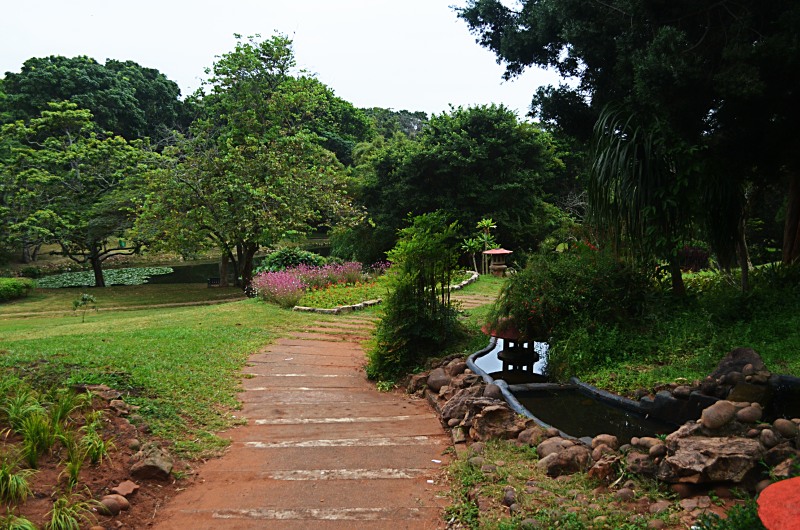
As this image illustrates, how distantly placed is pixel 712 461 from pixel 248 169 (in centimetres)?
1402

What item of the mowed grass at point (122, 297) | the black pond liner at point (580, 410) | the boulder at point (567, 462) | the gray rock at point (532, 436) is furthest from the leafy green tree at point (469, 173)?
the boulder at point (567, 462)

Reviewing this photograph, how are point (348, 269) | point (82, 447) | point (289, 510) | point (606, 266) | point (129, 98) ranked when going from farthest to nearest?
point (129, 98) < point (348, 269) < point (606, 266) < point (82, 447) < point (289, 510)

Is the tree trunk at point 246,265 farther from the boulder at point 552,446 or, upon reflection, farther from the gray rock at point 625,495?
the gray rock at point 625,495

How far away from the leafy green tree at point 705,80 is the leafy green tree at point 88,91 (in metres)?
22.8

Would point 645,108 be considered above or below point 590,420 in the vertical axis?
above

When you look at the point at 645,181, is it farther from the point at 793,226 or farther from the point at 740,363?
the point at 793,226

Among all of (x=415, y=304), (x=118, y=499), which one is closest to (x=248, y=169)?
(x=415, y=304)

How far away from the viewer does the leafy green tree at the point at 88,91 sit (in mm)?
27609

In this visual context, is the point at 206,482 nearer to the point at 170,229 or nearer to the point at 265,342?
the point at 265,342

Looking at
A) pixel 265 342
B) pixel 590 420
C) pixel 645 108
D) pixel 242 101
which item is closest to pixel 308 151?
pixel 242 101

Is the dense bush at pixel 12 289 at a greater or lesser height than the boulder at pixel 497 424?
greater

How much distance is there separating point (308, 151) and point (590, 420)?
13416 mm

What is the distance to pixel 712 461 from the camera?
276 centimetres

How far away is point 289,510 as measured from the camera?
10.6ft
